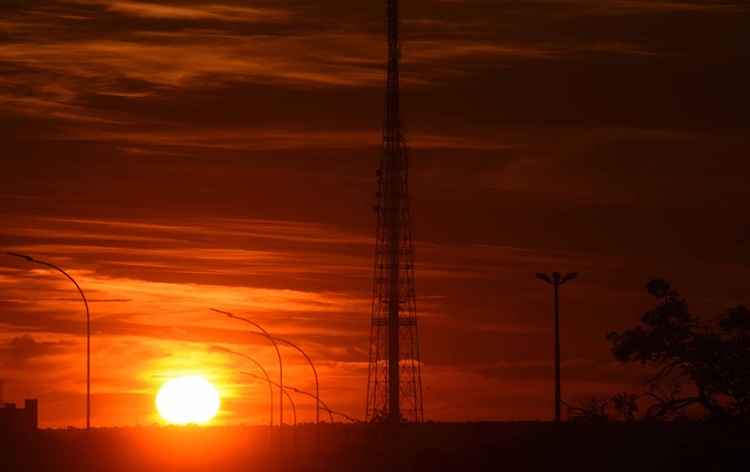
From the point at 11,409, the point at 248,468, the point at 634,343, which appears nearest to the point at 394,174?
the point at 248,468

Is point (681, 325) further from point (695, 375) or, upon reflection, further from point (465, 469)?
point (465, 469)

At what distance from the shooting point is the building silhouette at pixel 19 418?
458 ft

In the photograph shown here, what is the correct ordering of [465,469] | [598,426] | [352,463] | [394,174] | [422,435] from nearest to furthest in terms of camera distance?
[598,426] < [465,469] < [394,174] < [352,463] < [422,435]

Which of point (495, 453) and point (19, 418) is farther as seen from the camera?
point (19, 418)

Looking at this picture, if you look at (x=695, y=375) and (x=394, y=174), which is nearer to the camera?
(x=695, y=375)

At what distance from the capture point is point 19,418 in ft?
483

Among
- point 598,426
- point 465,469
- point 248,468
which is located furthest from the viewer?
point 248,468

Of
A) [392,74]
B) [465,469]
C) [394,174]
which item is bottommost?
[465,469]

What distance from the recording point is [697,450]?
81500 millimetres

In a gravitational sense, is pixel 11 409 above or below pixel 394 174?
below

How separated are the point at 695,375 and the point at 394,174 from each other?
4253cm

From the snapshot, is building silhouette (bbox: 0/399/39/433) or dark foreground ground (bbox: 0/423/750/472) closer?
dark foreground ground (bbox: 0/423/750/472)

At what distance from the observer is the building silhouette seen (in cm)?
13950

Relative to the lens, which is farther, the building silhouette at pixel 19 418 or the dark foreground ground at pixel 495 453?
the building silhouette at pixel 19 418
